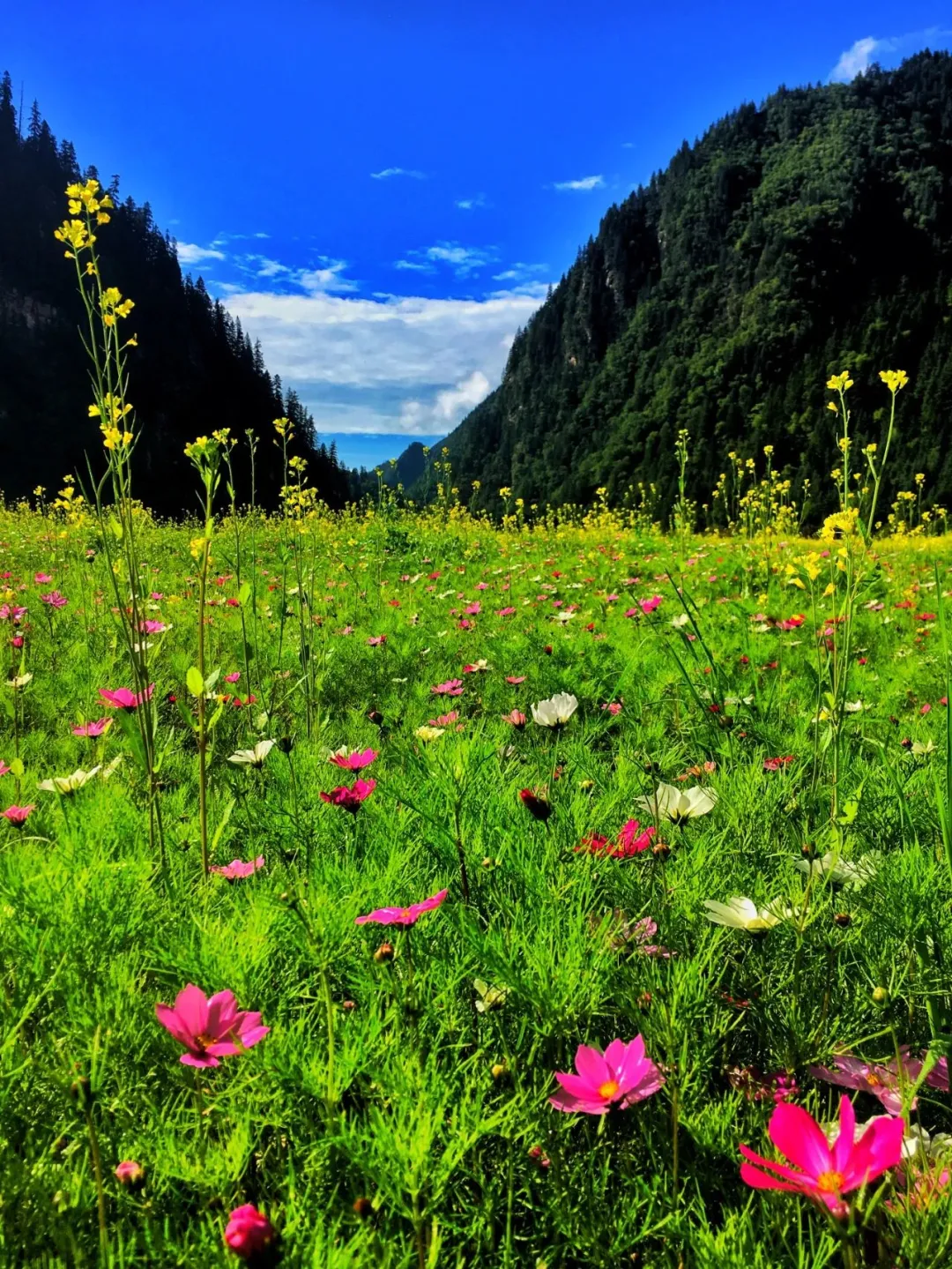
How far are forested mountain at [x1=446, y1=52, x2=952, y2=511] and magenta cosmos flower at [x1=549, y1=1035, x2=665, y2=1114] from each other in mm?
61524

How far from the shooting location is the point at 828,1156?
0.58m

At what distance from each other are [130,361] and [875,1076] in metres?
89.0

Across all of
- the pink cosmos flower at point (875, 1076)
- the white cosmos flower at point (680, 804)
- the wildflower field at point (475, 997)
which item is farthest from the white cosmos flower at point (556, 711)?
the pink cosmos flower at point (875, 1076)

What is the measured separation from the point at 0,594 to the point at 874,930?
4109mm

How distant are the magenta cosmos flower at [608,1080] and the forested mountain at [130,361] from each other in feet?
220

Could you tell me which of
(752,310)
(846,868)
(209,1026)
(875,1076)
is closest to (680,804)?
(846,868)

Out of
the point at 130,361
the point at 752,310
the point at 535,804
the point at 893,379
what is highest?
the point at 752,310

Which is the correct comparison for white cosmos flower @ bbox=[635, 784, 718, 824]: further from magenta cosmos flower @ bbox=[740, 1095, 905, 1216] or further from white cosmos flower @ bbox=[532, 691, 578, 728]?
magenta cosmos flower @ bbox=[740, 1095, 905, 1216]

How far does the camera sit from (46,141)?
76.2 metres

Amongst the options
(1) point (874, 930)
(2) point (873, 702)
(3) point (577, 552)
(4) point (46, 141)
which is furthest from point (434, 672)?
(4) point (46, 141)

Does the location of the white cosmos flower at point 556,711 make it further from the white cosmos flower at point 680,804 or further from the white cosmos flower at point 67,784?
the white cosmos flower at point 67,784

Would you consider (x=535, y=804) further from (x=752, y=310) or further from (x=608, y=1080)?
(x=752, y=310)

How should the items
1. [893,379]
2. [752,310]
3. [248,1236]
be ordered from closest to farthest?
[248,1236] → [893,379] → [752,310]

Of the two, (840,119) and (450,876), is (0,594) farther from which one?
(840,119)
